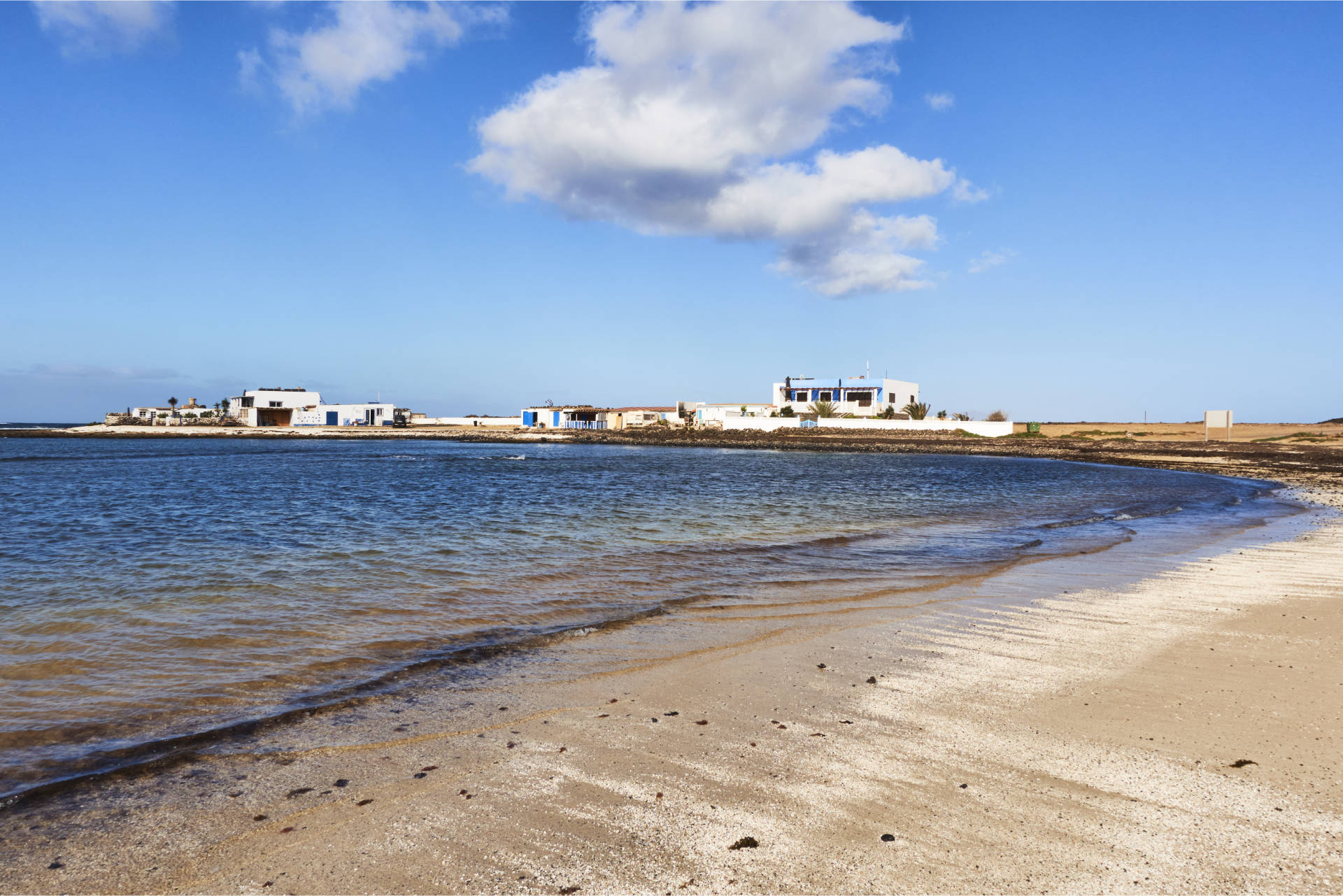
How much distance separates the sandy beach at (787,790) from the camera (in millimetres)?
3291

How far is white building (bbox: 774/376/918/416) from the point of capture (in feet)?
279

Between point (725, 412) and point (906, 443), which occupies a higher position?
point (725, 412)

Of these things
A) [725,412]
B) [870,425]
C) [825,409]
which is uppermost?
[825,409]

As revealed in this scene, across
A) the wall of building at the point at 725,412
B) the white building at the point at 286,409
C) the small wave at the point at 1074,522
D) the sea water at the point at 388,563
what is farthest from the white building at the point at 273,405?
the small wave at the point at 1074,522

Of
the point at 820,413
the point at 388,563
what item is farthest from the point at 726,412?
the point at 388,563

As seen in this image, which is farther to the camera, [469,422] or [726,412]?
[469,422]

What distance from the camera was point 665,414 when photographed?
9806 centimetres

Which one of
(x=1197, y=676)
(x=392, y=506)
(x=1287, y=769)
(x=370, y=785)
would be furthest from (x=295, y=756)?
(x=392, y=506)

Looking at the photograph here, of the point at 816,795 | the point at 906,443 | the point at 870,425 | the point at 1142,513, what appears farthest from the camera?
the point at 870,425

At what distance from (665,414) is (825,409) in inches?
959

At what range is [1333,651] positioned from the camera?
21.8 ft

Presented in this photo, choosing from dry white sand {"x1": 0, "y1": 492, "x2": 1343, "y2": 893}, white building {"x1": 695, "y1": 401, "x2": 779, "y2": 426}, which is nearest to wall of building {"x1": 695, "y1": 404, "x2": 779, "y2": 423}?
white building {"x1": 695, "y1": 401, "x2": 779, "y2": 426}

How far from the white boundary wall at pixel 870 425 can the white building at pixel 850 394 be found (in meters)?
3.98

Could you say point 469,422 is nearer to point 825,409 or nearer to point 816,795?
point 825,409
